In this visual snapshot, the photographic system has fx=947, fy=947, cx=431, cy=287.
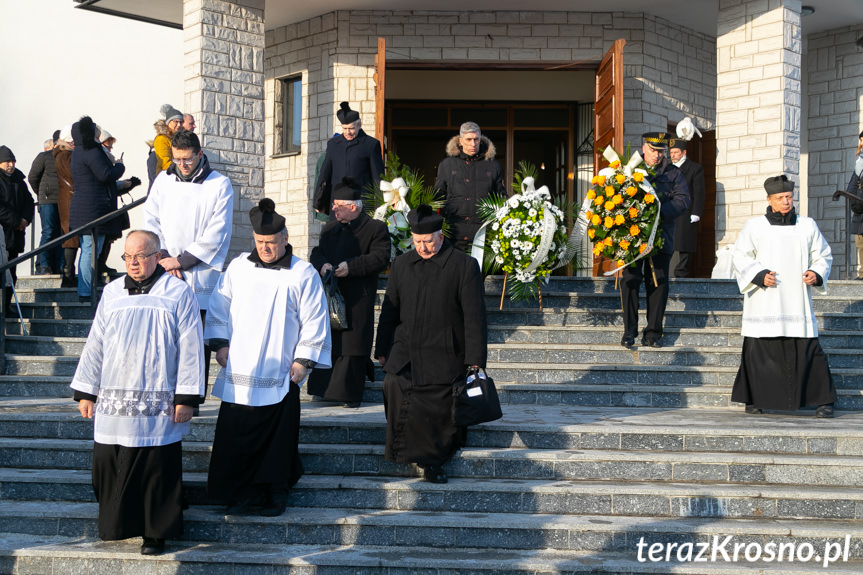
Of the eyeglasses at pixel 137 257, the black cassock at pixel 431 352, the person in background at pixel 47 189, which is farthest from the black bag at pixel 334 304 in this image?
the person in background at pixel 47 189

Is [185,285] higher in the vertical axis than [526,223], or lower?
lower

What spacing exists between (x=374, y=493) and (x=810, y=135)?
437 inches

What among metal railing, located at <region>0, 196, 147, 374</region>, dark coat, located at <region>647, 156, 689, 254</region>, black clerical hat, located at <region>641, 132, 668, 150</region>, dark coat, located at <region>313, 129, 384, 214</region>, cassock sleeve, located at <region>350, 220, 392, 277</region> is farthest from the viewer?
dark coat, located at <region>313, 129, 384, 214</region>

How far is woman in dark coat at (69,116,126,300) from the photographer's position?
9.66 m

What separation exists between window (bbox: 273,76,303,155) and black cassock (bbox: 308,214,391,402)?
260 inches

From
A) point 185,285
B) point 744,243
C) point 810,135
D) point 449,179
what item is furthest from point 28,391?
point 810,135

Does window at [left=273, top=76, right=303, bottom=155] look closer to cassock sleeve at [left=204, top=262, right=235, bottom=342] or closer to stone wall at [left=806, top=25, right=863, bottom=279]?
stone wall at [left=806, top=25, right=863, bottom=279]

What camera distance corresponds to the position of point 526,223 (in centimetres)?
871

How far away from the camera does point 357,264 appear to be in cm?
731

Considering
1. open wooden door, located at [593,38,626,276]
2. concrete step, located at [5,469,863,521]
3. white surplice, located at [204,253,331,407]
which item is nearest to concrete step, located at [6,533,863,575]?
concrete step, located at [5,469,863,521]

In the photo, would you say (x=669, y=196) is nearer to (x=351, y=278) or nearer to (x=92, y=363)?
(x=351, y=278)

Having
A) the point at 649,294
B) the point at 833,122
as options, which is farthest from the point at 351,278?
the point at 833,122

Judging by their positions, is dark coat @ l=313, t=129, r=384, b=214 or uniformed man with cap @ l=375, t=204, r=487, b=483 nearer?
uniformed man with cap @ l=375, t=204, r=487, b=483

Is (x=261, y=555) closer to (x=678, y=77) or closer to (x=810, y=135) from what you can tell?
(x=678, y=77)
